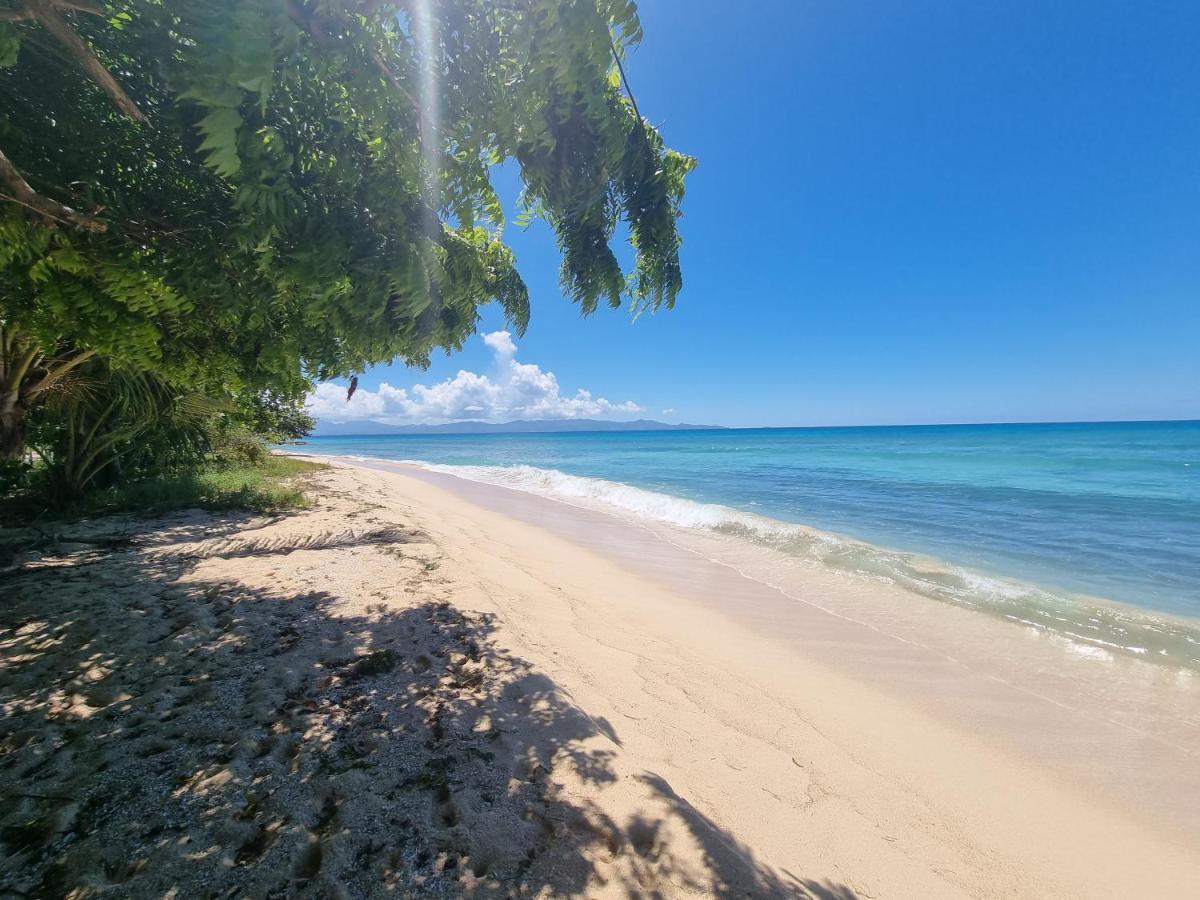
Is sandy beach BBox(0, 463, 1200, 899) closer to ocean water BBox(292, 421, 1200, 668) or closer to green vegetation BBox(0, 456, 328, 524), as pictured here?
ocean water BBox(292, 421, 1200, 668)

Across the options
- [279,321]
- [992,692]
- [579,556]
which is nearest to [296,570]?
[279,321]

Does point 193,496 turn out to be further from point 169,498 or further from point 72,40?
point 72,40

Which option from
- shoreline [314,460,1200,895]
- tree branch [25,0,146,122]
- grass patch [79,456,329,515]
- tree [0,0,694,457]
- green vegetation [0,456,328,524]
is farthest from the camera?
grass patch [79,456,329,515]

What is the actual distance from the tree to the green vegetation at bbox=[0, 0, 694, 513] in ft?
0.04

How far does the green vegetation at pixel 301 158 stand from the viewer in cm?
205

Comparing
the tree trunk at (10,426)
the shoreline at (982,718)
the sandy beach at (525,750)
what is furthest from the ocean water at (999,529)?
the tree trunk at (10,426)

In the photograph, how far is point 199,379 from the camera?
14.7 feet

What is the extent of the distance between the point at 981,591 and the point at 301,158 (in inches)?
394

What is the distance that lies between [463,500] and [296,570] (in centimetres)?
1103

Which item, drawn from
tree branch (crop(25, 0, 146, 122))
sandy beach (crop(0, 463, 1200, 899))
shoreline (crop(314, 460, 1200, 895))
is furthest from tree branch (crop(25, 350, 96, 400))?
shoreline (crop(314, 460, 1200, 895))

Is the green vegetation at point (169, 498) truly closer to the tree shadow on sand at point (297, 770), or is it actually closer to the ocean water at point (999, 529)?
the tree shadow on sand at point (297, 770)

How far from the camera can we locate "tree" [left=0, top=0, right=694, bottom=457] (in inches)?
85.0

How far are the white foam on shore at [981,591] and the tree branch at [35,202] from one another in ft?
32.0

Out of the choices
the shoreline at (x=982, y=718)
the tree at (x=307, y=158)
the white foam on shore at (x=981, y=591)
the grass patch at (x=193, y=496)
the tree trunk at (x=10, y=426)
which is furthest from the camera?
the grass patch at (x=193, y=496)
